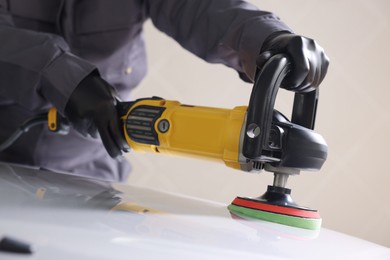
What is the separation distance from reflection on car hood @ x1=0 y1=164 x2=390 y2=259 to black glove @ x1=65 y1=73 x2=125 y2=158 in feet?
0.25

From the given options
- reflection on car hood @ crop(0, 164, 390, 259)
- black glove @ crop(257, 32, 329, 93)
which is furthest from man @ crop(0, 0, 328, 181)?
reflection on car hood @ crop(0, 164, 390, 259)

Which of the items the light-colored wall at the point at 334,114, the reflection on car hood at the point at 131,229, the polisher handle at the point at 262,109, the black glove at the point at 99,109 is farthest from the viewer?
the light-colored wall at the point at 334,114

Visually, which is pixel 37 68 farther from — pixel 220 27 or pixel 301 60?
pixel 301 60

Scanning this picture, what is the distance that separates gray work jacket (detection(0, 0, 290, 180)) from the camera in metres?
0.77

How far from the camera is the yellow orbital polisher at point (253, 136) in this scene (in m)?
0.55

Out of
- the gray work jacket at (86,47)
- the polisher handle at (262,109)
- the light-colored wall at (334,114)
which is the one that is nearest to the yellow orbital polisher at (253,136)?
the polisher handle at (262,109)

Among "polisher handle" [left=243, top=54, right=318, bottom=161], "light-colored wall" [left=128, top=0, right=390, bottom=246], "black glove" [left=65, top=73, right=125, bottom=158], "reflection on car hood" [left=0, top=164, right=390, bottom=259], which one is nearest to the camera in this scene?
"reflection on car hood" [left=0, top=164, right=390, bottom=259]

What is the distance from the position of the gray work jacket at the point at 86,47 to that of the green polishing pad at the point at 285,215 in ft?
0.76

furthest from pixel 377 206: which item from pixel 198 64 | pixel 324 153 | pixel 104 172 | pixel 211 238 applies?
pixel 211 238

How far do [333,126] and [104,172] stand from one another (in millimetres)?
907

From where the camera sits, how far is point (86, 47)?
102 centimetres

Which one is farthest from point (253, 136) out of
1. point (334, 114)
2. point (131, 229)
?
point (334, 114)

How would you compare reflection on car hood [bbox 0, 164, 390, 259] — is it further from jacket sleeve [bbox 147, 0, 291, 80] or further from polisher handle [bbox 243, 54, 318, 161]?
jacket sleeve [bbox 147, 0, 291, 80]

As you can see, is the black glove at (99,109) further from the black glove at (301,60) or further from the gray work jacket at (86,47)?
the black glove at (301,60)
